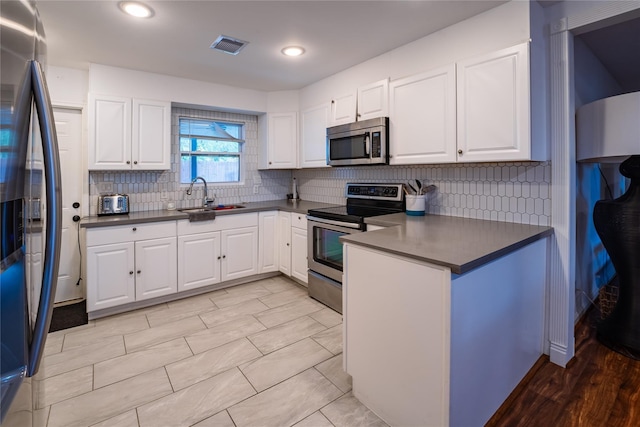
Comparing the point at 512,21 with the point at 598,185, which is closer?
the point at 512,21

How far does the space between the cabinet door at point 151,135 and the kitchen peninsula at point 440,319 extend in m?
2.54

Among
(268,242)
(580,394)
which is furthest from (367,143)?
(580,394)

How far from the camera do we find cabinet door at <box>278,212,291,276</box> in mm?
3780

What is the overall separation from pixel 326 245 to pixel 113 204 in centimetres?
219

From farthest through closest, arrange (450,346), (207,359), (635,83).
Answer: (635,83), (207,359), (450,346)

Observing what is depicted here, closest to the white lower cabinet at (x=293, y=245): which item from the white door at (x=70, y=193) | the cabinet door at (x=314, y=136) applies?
the cabinet door at (x=314, y=136)

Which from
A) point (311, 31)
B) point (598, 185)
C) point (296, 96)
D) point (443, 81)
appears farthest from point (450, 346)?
point (296, 96)

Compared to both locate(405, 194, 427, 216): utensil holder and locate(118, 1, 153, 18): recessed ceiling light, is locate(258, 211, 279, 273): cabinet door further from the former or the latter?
locate(118, 1, 153, 18): recessed ceiling light

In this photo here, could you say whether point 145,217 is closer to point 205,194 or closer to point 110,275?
point 110,275

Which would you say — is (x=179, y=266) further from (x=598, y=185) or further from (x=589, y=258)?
(x=598, y=185)

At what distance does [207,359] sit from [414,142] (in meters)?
2.26

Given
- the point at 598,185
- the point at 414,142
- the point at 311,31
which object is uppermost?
the point at 311,31

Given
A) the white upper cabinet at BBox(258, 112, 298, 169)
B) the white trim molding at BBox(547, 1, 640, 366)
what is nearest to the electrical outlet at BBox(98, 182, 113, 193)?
the white upper cabinet at BBox(258, 112, 298, 169)

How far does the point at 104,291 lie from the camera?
114 inches
